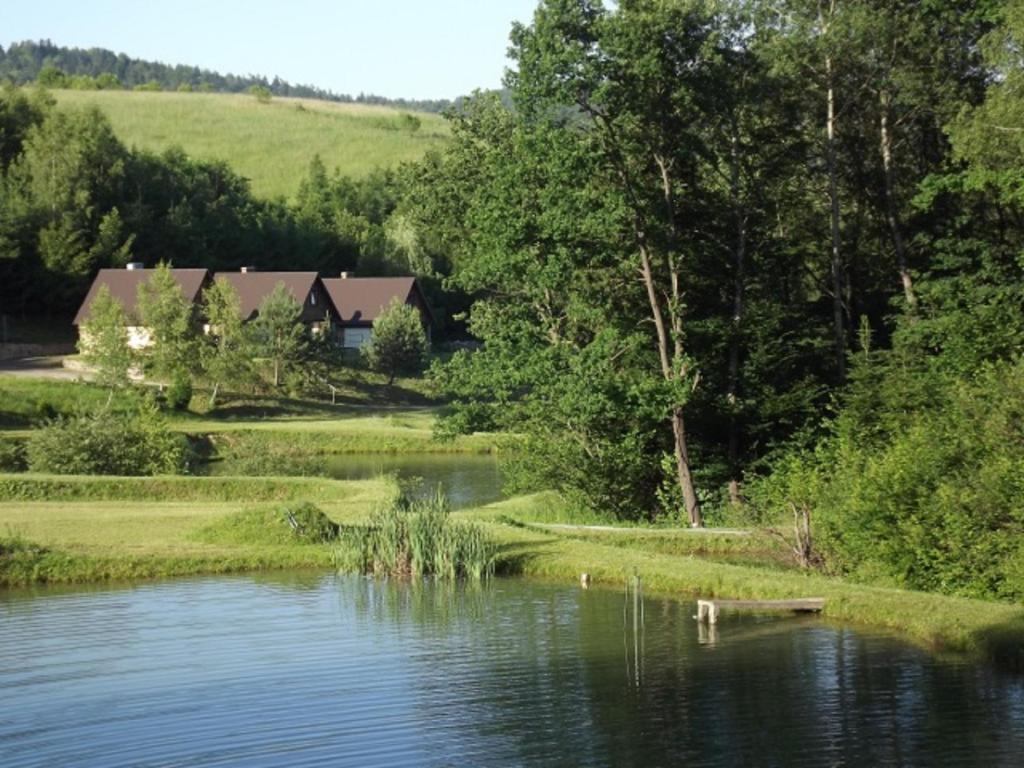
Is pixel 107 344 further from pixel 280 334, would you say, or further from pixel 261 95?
pixel 261 95

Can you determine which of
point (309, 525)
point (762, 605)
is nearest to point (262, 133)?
point (309, 525)

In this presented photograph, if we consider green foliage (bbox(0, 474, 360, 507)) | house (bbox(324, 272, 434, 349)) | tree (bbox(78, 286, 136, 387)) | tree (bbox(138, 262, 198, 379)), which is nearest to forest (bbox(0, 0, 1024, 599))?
green foliage (bbox(0, 474, 360, 507))

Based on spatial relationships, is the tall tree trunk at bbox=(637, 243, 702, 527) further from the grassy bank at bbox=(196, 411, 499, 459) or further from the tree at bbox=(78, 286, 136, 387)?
the tree at bbox=(78, 286, 136, 387)

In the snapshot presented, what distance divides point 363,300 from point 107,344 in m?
31.5

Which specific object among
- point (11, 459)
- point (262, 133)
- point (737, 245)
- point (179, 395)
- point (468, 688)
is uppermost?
point (262, 133)

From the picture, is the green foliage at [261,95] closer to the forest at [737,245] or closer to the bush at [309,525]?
the forest at [737,245]

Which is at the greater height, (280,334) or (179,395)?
(280,334)

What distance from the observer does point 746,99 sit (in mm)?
41438

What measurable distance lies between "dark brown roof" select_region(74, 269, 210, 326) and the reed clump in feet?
191

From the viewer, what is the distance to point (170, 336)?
74125 millimetres

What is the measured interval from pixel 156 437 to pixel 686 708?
30.4m

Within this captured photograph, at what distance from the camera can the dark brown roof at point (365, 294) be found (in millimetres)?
97688

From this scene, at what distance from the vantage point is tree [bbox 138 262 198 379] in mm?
73938

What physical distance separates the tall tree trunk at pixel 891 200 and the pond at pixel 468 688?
2170 cm
